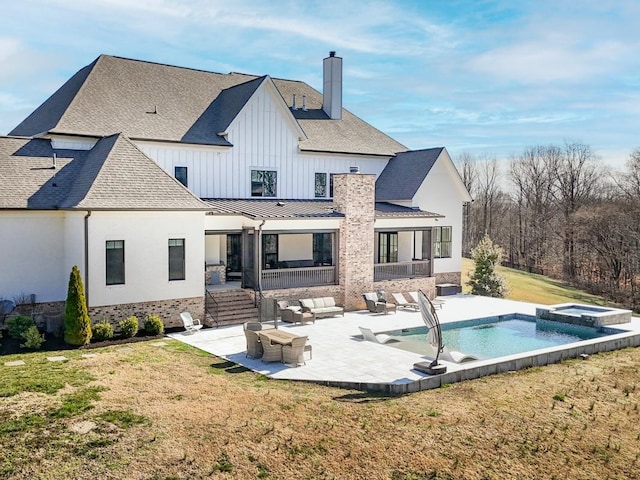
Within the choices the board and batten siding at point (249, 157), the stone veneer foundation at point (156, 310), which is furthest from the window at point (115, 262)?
the board and batten siding at point (249, 157)

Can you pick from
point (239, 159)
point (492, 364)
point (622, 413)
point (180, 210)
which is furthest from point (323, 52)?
point (622, 413)

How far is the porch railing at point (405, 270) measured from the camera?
93.7 feet

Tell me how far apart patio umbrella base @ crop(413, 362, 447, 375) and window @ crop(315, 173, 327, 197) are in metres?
16.8

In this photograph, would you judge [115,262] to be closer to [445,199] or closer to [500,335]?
[500,335]

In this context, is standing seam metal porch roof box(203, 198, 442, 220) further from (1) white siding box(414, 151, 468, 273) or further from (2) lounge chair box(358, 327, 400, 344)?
(2) lounge chair box(358, 327, 400, 344)

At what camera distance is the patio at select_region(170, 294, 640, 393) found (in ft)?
48.0

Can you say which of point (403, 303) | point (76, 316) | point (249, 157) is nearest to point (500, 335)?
point (403, 303)

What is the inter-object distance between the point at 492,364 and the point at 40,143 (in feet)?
62.4

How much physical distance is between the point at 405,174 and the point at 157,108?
45.1 ft

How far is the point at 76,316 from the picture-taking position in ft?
57.8

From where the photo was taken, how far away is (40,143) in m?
23.2

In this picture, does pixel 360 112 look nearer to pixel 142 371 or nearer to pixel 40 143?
pixel 40 143

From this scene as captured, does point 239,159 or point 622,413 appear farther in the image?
point 239,159

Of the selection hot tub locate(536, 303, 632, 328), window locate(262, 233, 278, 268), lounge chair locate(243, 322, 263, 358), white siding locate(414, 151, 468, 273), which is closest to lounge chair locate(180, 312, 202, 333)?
lounge chair locate(243, 322, 263, 358)
